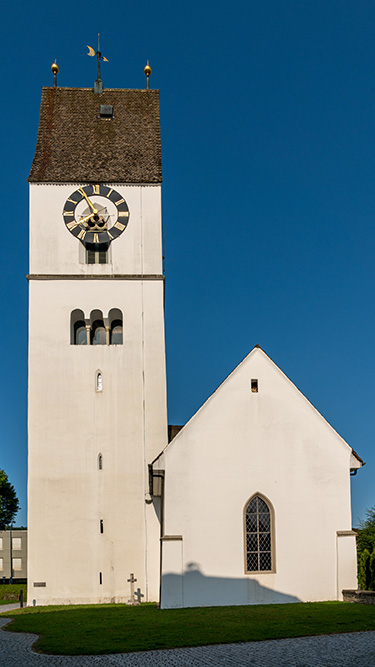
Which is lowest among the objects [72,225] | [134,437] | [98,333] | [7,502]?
[7,502]

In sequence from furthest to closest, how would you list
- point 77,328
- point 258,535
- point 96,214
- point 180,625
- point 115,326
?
1. point 96,214
2. point 115,326
3. point 77,328
4. point 258,535
5. point 180,625

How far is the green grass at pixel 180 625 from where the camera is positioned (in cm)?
1750

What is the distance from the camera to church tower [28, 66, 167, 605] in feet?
104

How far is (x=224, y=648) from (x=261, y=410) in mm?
12299

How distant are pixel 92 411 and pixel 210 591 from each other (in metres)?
10.1

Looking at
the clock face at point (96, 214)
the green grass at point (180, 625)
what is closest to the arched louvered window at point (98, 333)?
the clock face at point (96, 214)

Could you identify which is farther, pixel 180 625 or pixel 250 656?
pixel 180 625

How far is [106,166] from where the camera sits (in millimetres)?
36625

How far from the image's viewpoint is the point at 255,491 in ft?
89.9

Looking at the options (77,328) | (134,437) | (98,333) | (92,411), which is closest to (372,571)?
(134,437)

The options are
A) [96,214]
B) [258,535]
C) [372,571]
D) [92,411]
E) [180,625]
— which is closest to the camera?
[180,625]

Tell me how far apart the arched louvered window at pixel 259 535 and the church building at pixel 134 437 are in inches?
2.0

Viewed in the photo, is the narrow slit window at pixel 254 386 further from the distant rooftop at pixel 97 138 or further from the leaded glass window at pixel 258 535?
the distant rooftop at pixel 97 138

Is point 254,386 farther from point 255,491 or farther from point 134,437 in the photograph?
point 134,437
